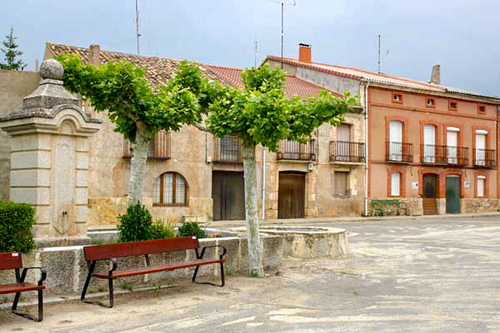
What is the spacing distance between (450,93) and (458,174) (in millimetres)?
4668

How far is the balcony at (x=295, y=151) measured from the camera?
28.0m

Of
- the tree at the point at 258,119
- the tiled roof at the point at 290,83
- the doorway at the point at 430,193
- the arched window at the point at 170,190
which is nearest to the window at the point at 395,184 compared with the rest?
the doorway at the point at 430,193

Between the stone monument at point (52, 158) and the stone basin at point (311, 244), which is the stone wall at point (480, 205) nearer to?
the stone basin at point (311, 244)

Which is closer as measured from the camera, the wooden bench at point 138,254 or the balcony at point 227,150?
the wooden bench at point 138,254

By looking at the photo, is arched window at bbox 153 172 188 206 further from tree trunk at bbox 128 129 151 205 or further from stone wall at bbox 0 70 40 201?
tree trunk at bbox 128 129 151 205

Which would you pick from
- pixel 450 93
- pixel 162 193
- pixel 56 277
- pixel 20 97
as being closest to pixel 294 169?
pixel 162 193

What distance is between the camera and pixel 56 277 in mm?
7547

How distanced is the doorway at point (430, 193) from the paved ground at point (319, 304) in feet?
73.1

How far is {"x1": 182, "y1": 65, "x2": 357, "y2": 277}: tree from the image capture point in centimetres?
874

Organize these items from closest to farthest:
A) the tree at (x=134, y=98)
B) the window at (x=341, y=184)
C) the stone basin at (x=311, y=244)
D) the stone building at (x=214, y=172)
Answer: the tree at (x=134, y=98)
the stone basin at (x=311, y=244)
the stone building at (x=214, y=172)
the window at (x=341, y=184)

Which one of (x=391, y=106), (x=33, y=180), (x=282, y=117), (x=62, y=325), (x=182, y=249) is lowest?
(x=62, y=325)

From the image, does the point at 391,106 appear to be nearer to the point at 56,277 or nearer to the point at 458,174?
the point at 458,174

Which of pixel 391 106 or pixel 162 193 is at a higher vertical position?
pixel 391 106

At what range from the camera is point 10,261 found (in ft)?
21.4
